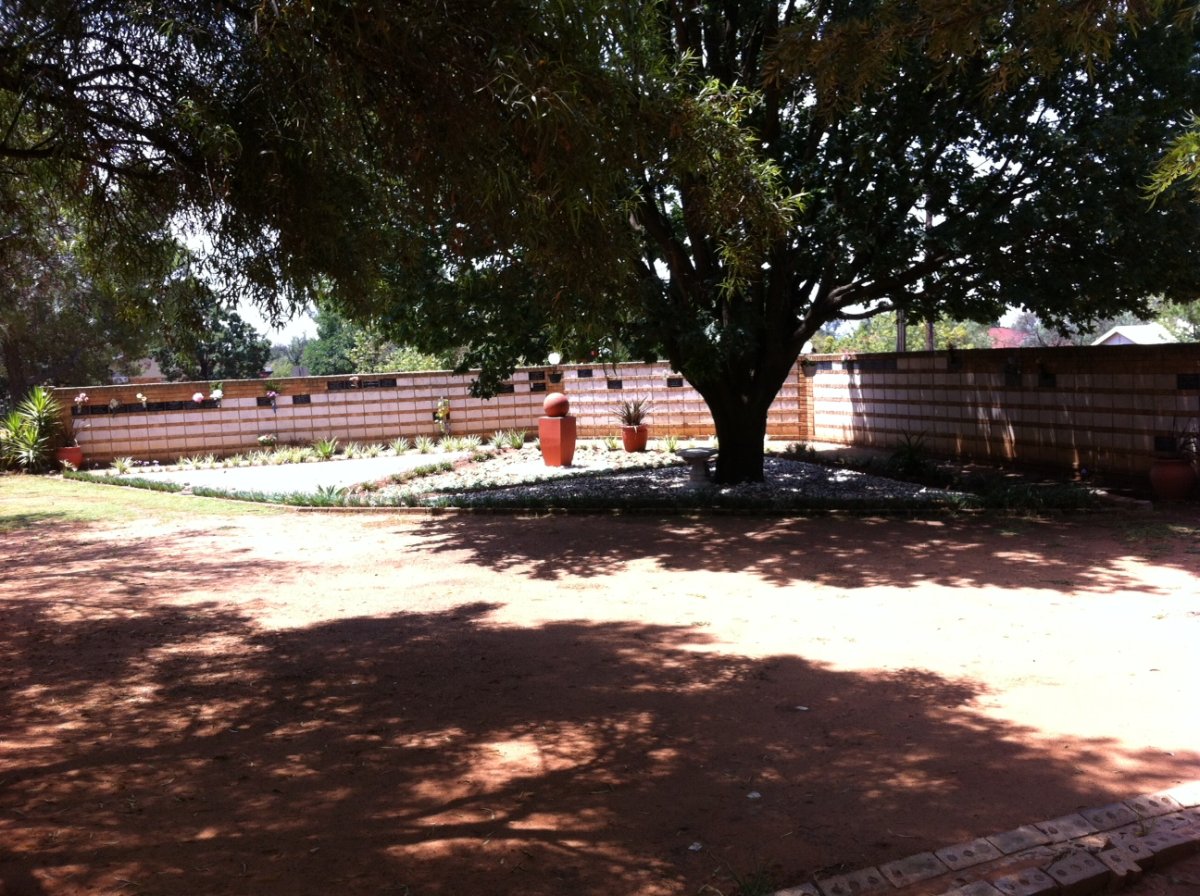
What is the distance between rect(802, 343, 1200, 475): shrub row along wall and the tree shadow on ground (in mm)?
7532

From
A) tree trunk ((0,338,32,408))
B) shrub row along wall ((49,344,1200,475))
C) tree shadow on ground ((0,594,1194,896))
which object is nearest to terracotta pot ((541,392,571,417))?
shrub row along wall ((49,344,1200,475))

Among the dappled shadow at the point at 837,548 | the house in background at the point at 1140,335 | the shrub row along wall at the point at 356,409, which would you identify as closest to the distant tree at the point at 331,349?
the shrub row along wall at the point at 356,409

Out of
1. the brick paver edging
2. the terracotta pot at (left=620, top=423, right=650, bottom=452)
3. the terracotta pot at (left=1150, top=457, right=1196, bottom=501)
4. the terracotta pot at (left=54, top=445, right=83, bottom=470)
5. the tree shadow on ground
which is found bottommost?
the brick paver edging

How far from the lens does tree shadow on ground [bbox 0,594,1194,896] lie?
355cm

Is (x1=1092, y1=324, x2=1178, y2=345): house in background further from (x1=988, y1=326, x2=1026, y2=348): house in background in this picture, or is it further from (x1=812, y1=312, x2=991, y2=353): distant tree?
(x1=988, y1=326, x2=1026, y2=348): house in background

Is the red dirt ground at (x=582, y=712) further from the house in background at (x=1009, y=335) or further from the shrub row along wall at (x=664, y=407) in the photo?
the house in background at (x=1009, y=335)

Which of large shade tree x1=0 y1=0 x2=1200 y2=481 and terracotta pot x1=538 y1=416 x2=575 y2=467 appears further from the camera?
terracotta pot x1=538 y1=416 x2=575 y2=467

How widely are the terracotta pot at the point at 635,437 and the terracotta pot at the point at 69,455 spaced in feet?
32.0

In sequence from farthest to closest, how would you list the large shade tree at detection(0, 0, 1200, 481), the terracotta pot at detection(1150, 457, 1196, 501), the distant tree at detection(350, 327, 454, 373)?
the distant tree at detection(350, 327, 454, 373), the terracotta pot at detection(1150, 457, 1196, 501), the large shade tree at detection(0, 0, 1200, 481)

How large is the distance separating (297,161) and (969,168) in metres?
7.37

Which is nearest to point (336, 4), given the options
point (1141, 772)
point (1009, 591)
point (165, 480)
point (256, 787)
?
point (256, 787)

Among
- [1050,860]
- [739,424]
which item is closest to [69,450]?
[739,424]

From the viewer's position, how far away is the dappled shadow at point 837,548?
8.00 metres

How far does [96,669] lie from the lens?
242 inches
